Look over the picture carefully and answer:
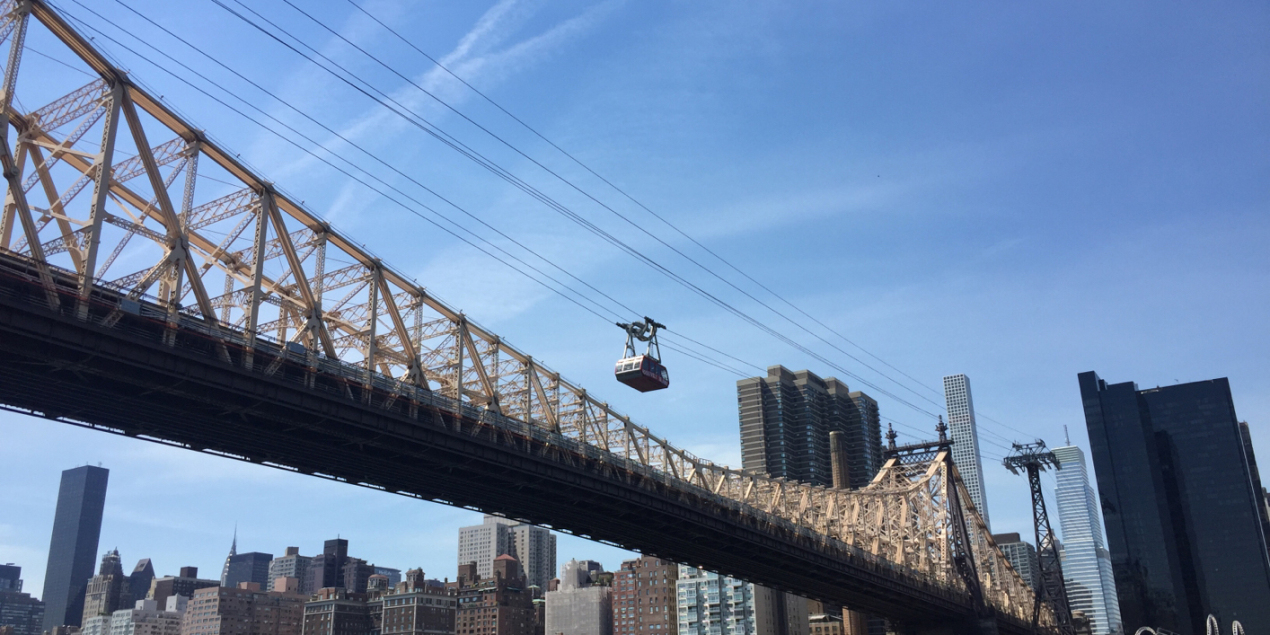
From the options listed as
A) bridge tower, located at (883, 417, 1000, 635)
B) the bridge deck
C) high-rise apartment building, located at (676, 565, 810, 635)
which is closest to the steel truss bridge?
the bridge deck

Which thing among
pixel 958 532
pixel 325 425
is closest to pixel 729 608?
pixel 958 532

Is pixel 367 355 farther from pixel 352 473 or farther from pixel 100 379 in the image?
pixel 100 379

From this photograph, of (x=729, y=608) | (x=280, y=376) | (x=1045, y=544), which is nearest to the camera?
(x=280, y=376)

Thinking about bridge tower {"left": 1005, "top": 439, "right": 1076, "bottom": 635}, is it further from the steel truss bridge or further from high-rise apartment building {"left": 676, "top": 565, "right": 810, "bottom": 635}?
high-rise apartment building {"left": 676, "top": 565, "right": 810, "bottom": 635}

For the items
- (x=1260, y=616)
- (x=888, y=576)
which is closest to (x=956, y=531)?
(x=888, y=576)

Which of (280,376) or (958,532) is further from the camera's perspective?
(958,532)

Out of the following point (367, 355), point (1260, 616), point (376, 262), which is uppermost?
point (376, 262)

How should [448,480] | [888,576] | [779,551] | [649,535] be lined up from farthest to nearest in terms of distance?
[888,576]
[779,551]
[649,535]
[448,480]

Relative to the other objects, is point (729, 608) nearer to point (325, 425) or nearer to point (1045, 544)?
point (1045, 544)

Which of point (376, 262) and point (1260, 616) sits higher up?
point (376, 262)
